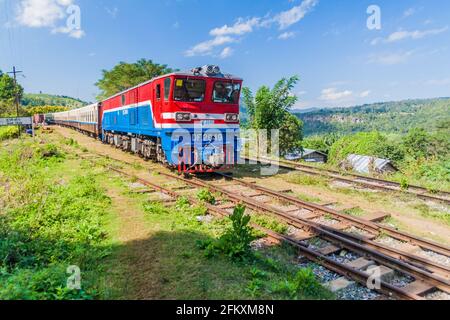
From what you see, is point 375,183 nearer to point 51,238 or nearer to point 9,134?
point 51,238

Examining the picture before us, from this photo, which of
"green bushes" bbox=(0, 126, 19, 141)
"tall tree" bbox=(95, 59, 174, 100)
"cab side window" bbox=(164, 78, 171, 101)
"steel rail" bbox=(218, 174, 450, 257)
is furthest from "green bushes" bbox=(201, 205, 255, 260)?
"tall tree" bbox=(95, 59, 174, 100)

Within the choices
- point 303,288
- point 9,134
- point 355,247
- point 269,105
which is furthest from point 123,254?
point 9,134

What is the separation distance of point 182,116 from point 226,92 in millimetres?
2262

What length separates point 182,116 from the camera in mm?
11641

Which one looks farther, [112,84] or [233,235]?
[112,84]

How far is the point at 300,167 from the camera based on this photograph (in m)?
15.3

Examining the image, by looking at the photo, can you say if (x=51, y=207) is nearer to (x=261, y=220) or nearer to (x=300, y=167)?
(x=261, y=220)

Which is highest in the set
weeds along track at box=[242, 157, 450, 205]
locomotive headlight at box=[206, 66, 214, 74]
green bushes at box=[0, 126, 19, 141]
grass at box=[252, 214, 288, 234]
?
locomotive headlight at box=[206, 66, 214, 74]

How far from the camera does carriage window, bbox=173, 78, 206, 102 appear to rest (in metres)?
11.5

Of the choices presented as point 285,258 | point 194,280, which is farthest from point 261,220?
point 194,280

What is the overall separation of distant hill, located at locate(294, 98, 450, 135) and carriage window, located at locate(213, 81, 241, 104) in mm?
138738

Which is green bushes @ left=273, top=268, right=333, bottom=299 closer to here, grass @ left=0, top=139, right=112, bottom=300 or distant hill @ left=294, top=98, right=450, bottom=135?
grass @ left=0, top=139, right=112, bottom=300
